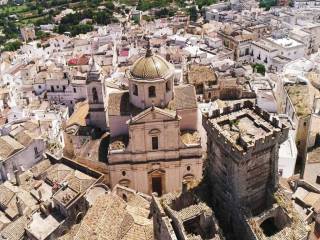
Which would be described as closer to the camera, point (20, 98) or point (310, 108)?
point (310, 108)

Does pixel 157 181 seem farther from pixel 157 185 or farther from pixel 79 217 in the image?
pixel 79 217

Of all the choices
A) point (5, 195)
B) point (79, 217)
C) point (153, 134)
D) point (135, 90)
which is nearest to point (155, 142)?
point (153, 134)

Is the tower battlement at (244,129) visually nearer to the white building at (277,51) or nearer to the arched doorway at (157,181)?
the arched doorway at (157,181)

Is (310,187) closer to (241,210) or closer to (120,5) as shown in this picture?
(241,210)

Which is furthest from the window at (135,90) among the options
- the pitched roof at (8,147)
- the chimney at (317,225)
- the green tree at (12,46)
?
the green tree at (12,46)

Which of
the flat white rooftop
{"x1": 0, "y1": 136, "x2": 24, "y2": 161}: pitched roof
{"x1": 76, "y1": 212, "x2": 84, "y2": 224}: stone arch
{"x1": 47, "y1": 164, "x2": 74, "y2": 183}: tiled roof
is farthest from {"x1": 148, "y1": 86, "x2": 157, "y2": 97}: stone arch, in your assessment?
the flat white rooftop

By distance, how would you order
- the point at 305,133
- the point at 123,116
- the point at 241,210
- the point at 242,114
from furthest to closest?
1. the point at 305,133
2. the point at 123,116
3. the point at 242,114
4. the point at 241,210

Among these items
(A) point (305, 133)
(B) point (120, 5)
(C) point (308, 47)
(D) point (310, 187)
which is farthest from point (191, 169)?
(B) point (120, 5)
